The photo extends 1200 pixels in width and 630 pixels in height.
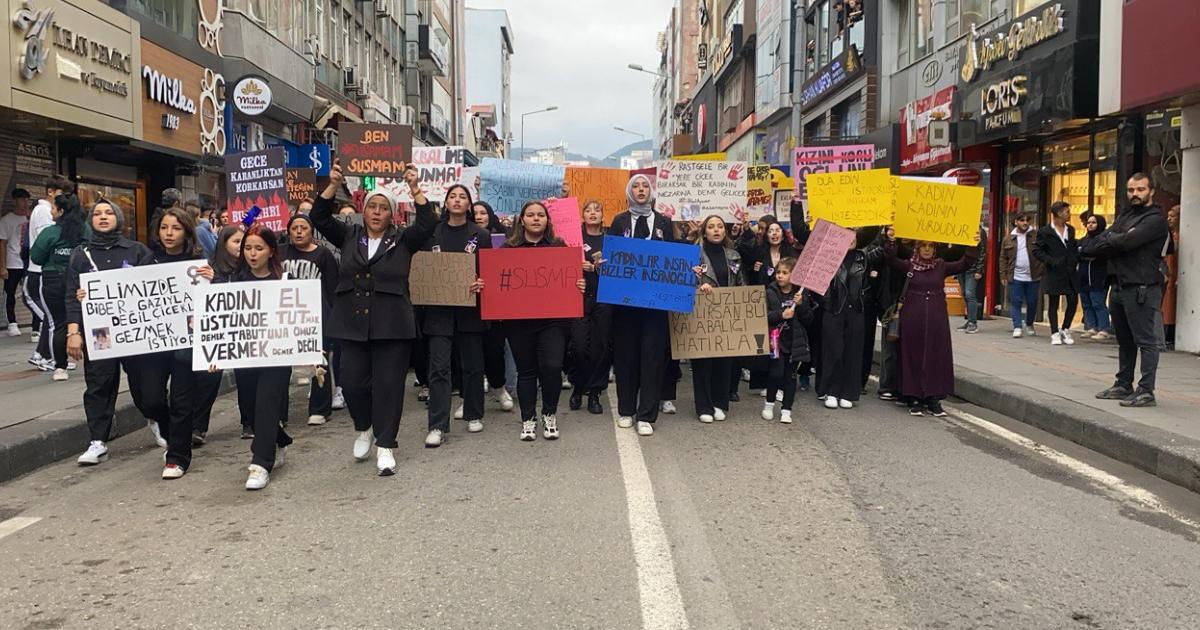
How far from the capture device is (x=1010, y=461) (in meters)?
6.75

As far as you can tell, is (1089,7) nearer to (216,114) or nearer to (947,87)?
(947,87)

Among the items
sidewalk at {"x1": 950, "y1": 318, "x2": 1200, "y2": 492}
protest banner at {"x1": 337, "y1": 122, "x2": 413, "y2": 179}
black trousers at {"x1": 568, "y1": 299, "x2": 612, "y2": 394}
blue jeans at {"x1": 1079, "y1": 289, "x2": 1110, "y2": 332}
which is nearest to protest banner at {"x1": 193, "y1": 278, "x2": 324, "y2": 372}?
black trousers at {"x1": 568, "y1": 299, "x2": 612, "y2": 394}

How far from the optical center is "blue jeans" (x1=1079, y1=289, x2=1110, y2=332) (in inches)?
524

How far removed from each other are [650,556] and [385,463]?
90.8 inches

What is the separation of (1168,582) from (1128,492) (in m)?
1.84

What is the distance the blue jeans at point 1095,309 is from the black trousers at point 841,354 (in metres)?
6.14

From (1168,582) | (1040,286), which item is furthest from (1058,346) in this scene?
(1168,582)

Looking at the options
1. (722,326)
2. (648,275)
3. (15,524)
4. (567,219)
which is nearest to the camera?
(15,524)

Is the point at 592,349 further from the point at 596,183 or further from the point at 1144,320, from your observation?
the point at 1144,320

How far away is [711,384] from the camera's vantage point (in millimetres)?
8438

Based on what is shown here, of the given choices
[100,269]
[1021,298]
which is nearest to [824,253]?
[100,269]

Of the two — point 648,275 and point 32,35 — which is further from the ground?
point 32,35

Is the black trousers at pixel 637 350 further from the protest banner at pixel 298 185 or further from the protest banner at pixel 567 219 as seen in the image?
the protest banner at pixel 298 185

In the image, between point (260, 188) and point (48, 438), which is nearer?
point (48, 438)
